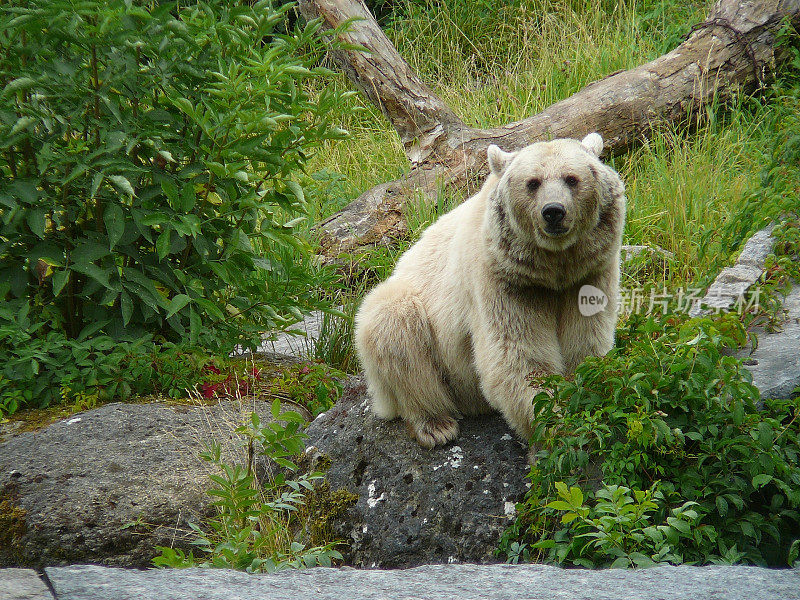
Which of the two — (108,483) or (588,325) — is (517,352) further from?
(108,483)

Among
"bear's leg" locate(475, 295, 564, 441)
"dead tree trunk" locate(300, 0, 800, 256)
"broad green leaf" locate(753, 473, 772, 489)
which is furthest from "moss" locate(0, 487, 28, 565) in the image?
"dead tree trunk" locate(300, 0, 800, 256)

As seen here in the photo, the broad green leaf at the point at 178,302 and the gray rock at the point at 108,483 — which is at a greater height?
the broad green leaf at the point at 178,302

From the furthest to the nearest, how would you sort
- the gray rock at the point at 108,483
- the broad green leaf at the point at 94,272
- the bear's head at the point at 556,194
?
1. the broad green leaf at the point at 94,272
2. the gray rock at the point at 108,483
3. the bear's head at the point at 556,194

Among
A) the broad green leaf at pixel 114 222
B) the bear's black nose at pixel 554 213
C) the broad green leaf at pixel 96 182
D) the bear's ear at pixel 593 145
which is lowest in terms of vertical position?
the bear's black nose at pixel 554 213

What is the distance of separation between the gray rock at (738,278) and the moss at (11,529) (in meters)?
3.61

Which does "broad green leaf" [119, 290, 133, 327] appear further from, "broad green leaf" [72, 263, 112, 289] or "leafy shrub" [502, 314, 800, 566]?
"leafy shrub" [502, 314, 800, 566]

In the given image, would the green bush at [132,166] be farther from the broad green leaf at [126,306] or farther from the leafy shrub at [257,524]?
the leafy shrub at [257,524]

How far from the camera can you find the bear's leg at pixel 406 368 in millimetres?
3900

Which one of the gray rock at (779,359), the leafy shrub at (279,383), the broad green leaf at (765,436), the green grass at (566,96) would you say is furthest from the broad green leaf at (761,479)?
the leafy shrub at (279,383)

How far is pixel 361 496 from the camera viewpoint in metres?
3.80

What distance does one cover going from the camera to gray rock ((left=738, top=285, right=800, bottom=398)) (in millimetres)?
3133

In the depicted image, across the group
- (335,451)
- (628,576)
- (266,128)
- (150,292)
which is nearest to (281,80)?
(266,128)

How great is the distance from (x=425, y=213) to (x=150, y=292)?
2.84 metres

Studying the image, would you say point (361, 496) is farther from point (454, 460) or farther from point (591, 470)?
point (591, 470)
